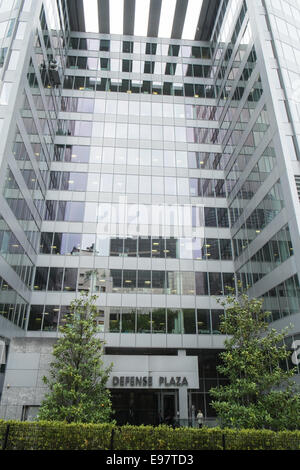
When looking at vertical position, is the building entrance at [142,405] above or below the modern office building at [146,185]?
below

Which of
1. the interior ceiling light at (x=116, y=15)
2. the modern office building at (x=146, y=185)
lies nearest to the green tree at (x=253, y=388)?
the modern office building at (x=146, y=185)

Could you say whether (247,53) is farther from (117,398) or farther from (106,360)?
(117,398)

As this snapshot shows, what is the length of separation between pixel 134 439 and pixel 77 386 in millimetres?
7346

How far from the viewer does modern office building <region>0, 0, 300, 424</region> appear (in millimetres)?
27250

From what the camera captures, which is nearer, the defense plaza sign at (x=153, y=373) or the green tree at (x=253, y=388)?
the green tree at (x=253, y=388)

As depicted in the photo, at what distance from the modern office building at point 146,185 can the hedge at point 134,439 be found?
10158mm

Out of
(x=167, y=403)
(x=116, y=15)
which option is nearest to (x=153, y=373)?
(x=167, y=403)

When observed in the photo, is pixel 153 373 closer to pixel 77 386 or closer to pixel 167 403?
Answer: pixel 167 403

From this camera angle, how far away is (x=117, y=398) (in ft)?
109

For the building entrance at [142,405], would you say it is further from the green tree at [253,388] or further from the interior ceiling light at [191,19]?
the interior ceiling light at [191,19]

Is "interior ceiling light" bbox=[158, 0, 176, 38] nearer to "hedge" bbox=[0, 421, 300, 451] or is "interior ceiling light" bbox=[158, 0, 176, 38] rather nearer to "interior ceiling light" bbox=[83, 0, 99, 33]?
"interior ceiling light" bbox=[83, 0, 99, 33]

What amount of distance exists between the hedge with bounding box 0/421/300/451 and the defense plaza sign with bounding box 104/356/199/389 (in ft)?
51.2

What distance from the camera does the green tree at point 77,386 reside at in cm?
1628

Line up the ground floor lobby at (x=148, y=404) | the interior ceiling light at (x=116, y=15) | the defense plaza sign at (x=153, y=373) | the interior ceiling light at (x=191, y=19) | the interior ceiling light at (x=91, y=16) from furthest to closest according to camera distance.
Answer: the interior ceiling light at (x=191, y=19) < the interior ceiling light at (x=116, y=15) < the interior ceiling light at (x=91, y=16) < the ground floor lobby at (x=148, y=404) < the defense plaza sign at (x=153, y=373)
